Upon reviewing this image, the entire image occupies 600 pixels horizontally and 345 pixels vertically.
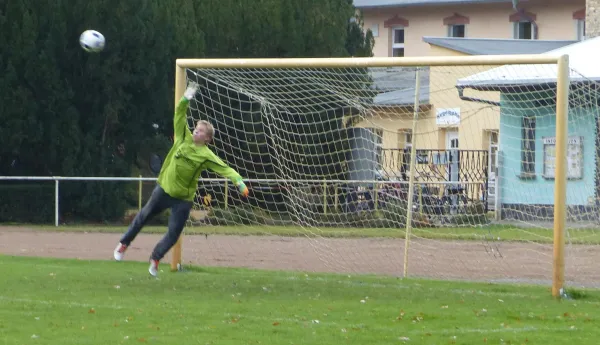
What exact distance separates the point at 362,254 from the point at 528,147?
10.6ft

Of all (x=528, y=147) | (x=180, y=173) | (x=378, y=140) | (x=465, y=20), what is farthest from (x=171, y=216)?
(x=465, y=20)

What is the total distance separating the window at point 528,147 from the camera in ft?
56.2

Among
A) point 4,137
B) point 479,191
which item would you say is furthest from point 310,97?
point 4,137

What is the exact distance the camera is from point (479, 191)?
20188 mm

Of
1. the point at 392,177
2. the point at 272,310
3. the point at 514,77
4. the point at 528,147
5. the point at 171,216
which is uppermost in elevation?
the point at 514,77

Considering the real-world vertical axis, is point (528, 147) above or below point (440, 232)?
above

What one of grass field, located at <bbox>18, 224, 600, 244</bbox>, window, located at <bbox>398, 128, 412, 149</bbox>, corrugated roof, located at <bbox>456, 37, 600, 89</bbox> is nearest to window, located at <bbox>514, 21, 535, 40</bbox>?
corrugated roof, located at <bbox>456, 37, 600, 89</bbox>

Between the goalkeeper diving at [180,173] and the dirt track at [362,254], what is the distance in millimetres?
3925

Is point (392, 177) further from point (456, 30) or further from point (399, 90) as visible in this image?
point (456, 30)

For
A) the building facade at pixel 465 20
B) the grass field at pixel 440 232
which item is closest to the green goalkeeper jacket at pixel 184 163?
the grass field at pixel 440 232

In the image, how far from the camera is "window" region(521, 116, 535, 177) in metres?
17.1

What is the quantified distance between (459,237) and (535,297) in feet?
20.4

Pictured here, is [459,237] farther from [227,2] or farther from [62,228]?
[227,2]

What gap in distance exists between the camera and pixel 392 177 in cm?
2083
